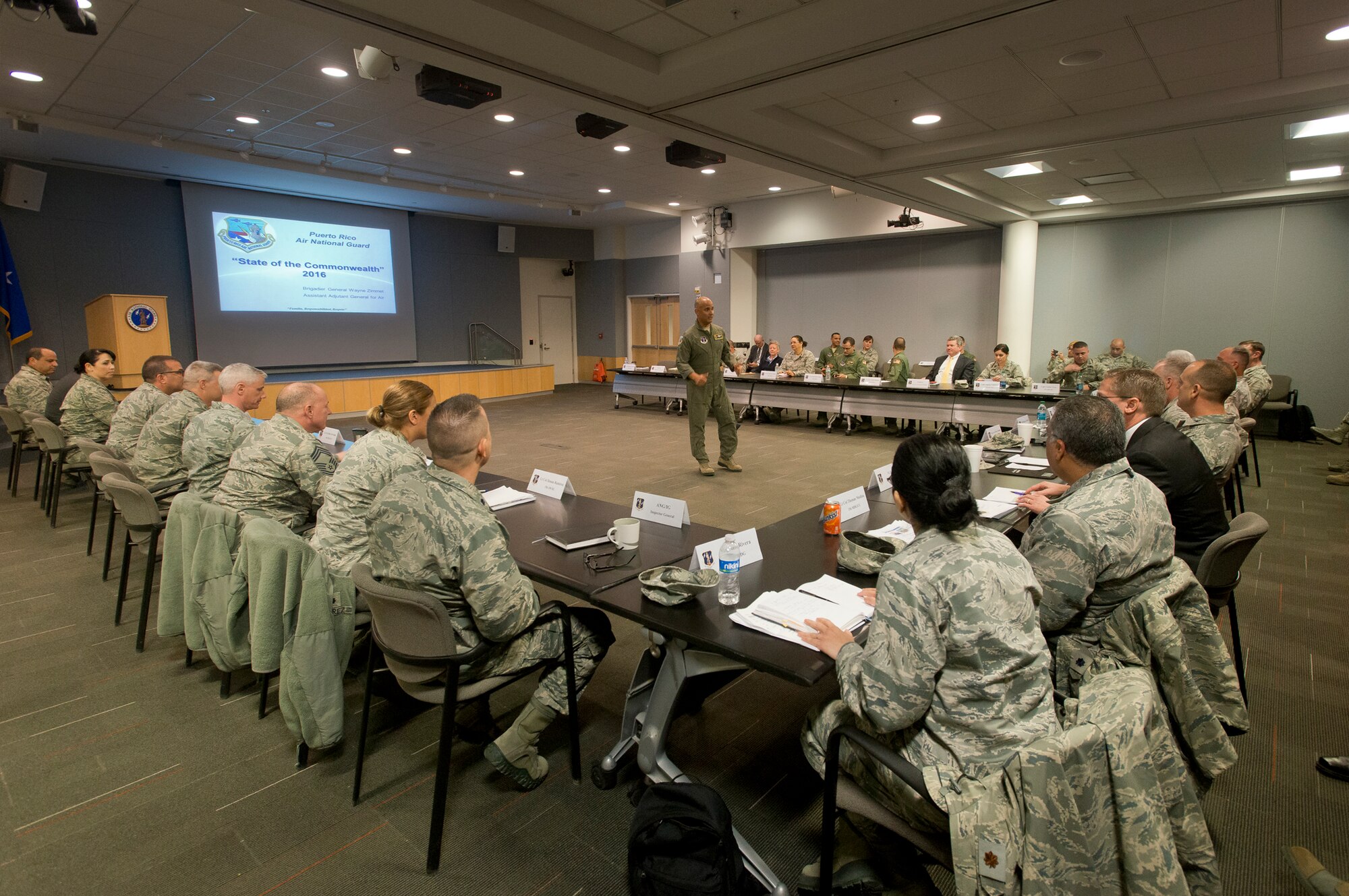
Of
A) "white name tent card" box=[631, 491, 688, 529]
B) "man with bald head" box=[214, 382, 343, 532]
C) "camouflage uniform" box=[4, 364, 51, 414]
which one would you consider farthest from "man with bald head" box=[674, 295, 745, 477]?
"camouflage uniform" box=[4, 364, 51, 414]

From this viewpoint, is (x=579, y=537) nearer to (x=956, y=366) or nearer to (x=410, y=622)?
(x=410, y=622)

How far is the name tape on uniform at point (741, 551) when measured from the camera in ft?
7.15

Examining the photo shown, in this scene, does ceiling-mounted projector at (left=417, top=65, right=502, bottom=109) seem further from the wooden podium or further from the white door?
the white door

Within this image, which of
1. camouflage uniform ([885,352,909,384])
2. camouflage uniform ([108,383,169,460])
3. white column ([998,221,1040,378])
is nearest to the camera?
camouflage uniform ([108,383,169,460])

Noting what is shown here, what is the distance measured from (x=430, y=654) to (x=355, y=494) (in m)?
0.94

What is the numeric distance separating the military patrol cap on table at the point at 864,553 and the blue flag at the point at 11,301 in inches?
424

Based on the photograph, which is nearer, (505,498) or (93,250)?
(505,498)

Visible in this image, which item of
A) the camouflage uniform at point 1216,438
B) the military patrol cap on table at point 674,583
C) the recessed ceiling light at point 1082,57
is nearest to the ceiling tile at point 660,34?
the recessed ceiling light at point 1082,57

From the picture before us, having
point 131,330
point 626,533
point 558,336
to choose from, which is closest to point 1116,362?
point 626,533

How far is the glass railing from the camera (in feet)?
45.8

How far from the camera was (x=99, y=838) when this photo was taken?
2055 millimetres

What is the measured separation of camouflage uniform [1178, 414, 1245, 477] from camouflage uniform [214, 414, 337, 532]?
4188mm

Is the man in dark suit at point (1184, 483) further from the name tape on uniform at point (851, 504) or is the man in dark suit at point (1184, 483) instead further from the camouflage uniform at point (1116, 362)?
the camouflage uniform at point (1116, 362)

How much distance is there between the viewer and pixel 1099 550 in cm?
179
